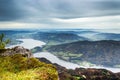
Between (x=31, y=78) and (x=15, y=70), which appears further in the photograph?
(x=15, y=70)

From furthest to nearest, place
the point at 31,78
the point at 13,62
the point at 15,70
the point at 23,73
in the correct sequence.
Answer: the point at 13,62
the point at 15,70
the point at 23,73
the point at 31,78

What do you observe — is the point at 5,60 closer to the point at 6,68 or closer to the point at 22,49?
the point at 6,68

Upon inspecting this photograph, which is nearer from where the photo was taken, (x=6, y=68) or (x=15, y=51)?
(x=6, y=68)

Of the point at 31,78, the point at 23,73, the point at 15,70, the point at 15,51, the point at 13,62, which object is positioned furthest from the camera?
the point at 15,51

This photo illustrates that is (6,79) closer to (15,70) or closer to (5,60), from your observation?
(15,70)

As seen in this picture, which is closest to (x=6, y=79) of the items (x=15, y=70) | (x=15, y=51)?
(x=15, y=70)

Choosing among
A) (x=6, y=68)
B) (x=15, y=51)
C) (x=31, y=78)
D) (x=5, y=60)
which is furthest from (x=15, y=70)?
(x=15, y=51)
